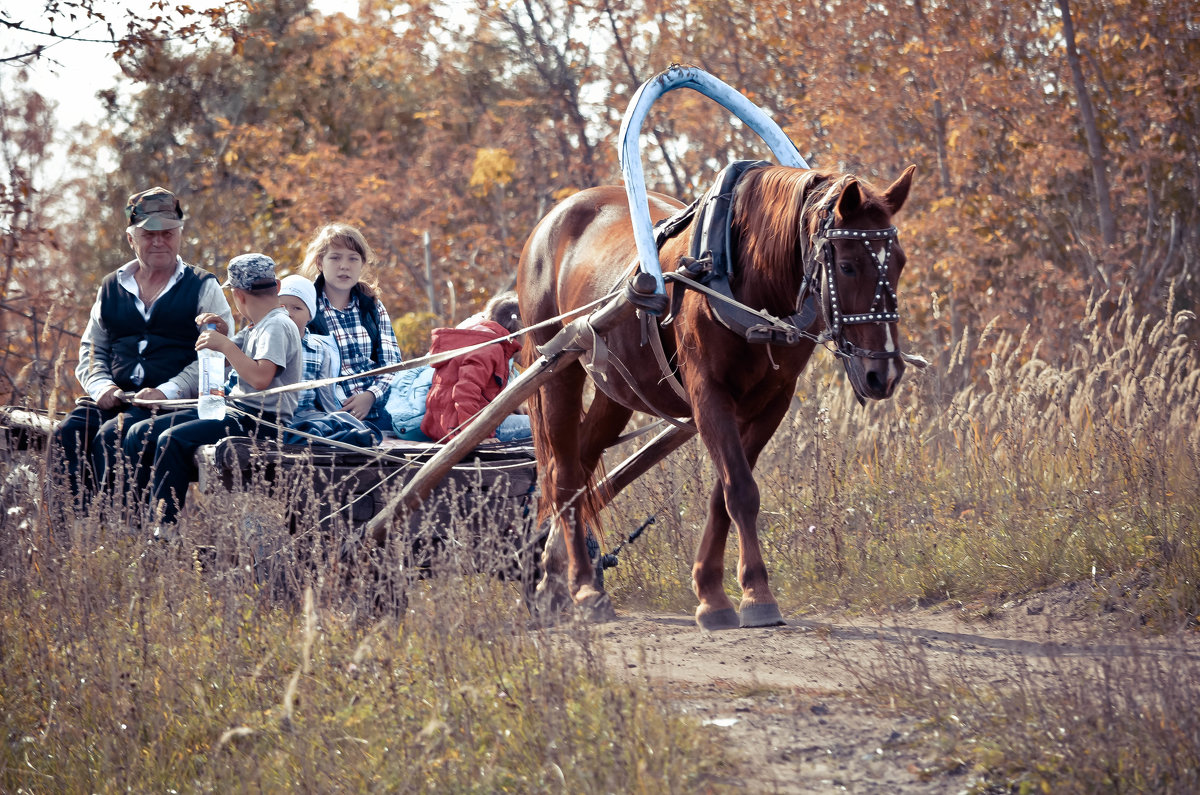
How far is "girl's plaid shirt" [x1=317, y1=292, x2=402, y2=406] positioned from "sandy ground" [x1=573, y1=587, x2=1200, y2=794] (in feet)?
6.29

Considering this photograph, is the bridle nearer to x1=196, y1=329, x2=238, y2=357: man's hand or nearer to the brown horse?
the brown horse

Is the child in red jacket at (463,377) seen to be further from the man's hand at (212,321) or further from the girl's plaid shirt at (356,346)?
the man's hand at (212,321)

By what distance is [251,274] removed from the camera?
5352mm

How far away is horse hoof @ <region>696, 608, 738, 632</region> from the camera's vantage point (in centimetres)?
470

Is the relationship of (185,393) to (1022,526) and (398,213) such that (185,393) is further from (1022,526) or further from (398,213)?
(398,213)


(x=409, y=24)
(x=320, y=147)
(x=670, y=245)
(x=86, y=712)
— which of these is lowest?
(x=86, y=712)

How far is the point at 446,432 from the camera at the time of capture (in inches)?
232

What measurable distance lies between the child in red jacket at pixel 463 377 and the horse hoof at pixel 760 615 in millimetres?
1769

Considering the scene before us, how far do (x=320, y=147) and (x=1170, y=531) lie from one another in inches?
504

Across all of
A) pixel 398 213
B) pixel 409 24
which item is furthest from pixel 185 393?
pixel 398 213

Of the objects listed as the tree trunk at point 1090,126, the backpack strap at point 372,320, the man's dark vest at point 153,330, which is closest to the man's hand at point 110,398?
the man's dark vest at point 153,330

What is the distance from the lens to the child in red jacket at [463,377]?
19.1ft

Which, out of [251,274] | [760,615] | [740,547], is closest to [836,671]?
[760,615]

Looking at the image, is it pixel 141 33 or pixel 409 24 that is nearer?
pixel 141 33
